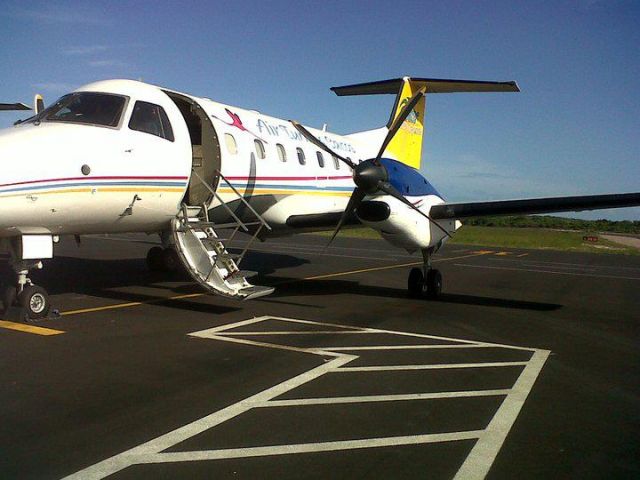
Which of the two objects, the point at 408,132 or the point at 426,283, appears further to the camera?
the point at 408,132

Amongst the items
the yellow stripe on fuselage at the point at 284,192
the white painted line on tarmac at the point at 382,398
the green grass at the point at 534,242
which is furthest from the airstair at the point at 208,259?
the green grass at the point at 534,242

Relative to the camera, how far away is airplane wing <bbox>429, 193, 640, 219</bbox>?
1033cm

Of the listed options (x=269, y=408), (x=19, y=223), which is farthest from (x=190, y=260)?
(x=269, y=408)

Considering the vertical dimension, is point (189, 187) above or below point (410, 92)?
below

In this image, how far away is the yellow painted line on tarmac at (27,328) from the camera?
296 inches

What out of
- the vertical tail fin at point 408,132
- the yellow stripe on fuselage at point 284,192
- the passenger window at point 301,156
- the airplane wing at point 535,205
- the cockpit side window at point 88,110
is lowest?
the airplane wing at point 535,205

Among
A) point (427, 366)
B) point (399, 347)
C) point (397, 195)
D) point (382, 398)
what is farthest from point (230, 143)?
point (382, 398)

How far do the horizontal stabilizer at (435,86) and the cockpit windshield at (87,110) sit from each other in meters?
8.76

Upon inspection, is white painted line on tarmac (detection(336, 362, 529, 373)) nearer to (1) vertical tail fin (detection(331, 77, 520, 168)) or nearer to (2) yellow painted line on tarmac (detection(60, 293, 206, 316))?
(2) yellow painted line on tarmac (detection(60, 293, 206, 316))

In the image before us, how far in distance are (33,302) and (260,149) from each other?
17.7 feet

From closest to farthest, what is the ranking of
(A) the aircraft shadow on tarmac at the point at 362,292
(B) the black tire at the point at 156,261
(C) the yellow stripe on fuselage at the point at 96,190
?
(C) the yellow stripe on fuselage at the point at 96,190 < (A) the aircraft shadow on tarmac at the point at 362,292 < (B) the black tire at the point at 156,261

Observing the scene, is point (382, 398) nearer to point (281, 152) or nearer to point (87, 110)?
point (87, 110)

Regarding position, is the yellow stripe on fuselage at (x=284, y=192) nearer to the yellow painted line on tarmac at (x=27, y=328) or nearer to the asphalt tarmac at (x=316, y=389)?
the asphalt tarmac at (x=316, y=389)

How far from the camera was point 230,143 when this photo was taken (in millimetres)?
10883
